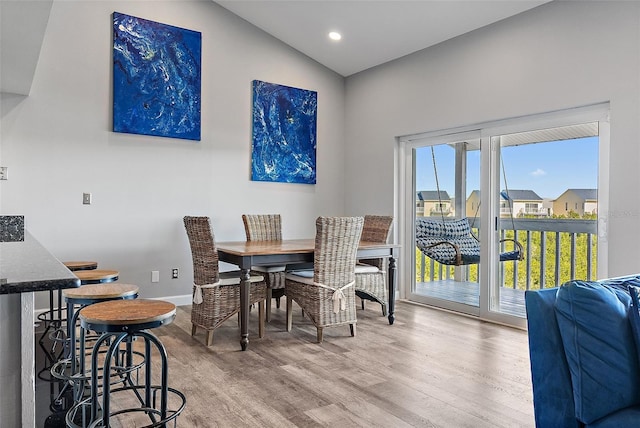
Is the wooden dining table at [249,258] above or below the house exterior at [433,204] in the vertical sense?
below

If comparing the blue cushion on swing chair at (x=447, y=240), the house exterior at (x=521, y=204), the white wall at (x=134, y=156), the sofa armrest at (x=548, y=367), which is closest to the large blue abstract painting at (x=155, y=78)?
the white wall at (x=134, y=156)

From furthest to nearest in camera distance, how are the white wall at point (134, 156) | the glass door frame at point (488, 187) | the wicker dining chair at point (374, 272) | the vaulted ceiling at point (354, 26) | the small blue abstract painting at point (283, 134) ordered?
1. the small blue abstract painting at point (283, 134)
2. the white wall at point (134, 156)
3. the wicker dining chair at point (374, 272)
4. the vaulted ceiling at point (354, 26)
5. the glass door frame at point (488, 187)

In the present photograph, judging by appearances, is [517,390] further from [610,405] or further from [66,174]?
[66,174]

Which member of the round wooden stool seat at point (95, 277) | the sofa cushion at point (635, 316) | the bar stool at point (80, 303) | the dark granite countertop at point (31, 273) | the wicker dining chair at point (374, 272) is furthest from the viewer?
the wicker dining chair at point (374, 272)

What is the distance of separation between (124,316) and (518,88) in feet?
12.6

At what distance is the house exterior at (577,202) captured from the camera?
3.79 meters

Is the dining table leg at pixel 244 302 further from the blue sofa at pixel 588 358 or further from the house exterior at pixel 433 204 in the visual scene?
the house exterior at pixel 433 204

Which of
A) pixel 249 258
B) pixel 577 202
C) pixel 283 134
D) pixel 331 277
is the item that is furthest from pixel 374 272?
pixel 283 134

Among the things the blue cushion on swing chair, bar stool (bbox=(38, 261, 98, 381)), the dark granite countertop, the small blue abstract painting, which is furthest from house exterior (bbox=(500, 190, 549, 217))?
the dark granite countertop

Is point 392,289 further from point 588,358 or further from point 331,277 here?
point 588,358

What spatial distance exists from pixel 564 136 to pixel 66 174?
461 centimetres

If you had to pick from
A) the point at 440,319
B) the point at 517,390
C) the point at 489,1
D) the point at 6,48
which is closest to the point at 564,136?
the point at 489,1

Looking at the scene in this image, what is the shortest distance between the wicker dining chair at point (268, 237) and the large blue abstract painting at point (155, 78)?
117cm

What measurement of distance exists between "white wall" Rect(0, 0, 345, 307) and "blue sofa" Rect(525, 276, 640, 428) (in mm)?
4055
